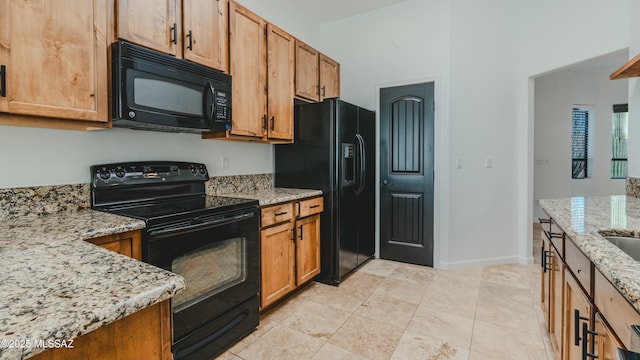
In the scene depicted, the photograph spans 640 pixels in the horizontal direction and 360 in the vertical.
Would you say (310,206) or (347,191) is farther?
(347,191)

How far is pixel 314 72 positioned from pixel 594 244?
2.65m

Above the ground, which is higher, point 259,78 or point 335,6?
point 335,6

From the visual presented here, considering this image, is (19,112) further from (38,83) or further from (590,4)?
(590,4)

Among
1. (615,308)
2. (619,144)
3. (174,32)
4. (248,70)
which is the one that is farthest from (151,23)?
(619,144)

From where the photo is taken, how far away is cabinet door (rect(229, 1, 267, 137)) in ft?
7.23

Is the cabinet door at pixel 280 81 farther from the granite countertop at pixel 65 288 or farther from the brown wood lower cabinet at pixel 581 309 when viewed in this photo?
the brown wood lower cabinet at pixel 581 309

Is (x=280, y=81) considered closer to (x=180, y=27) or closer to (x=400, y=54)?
(x=180, y=27)

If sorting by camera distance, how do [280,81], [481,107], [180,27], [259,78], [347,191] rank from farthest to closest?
[481,107], [347,191], [280,81], [259,78], [180,27]

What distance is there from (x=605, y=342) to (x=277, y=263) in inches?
72.4

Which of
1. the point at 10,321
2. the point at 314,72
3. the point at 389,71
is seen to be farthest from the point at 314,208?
the point at 10,321

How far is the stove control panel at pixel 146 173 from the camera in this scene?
1.80 m

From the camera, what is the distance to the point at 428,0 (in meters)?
3.28

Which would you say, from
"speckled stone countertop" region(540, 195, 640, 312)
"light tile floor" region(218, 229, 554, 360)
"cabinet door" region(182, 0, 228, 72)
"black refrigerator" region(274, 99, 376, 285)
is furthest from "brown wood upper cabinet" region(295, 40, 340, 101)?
"speckled stone countertop" region(540, 195, 640, 312)

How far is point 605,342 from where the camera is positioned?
921 mm
